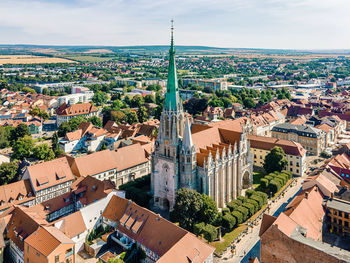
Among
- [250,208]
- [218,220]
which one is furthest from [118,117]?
[218,220]

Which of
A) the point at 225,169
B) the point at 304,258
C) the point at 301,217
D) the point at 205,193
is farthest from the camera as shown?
the point at 225,169

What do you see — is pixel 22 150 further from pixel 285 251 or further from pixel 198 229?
pixel 285 251

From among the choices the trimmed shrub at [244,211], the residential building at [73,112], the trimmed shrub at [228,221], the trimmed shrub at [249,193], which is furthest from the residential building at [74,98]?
the trimmed shrub at [228,221]

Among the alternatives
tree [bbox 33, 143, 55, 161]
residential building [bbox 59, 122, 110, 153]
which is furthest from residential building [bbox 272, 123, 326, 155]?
tree [bbox 33, 143, 55, 161]

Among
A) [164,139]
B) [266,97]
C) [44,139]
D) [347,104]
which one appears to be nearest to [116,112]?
[44,139]

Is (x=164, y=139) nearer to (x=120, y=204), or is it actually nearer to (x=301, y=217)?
(x=120, y=204)

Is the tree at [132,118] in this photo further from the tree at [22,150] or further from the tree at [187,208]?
the tree at [187,208]

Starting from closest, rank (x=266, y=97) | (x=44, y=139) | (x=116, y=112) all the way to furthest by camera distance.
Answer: (x=44, y=139), (x=116, y=112), (x=266, y=97)

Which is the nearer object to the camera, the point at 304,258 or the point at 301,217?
the point at 304,258
